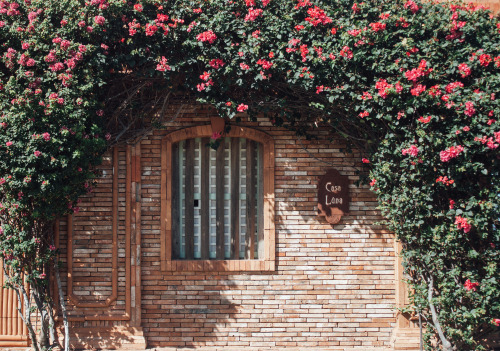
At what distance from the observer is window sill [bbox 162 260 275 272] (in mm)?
7516

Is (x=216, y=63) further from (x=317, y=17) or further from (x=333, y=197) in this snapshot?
(x=333, y=197)

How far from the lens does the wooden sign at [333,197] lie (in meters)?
7.58

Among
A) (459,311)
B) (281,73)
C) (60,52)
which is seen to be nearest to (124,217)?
(60,52)

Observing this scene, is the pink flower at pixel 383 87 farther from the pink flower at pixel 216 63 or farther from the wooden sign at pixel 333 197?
the pink flower at pixel 216 63

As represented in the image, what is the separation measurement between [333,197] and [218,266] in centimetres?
211

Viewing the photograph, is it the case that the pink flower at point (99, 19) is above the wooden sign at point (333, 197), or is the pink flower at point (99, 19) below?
above

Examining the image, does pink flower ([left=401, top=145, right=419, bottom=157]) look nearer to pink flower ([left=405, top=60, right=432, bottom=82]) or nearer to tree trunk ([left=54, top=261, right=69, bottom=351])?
pink flower ([left=405, top=60, right=432, bottom=82])

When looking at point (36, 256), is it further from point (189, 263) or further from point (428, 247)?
point (428, 247)

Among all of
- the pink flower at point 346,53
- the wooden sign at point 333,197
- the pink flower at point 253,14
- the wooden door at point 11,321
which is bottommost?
the wooden door at point 11,321

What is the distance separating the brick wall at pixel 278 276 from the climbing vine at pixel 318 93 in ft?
2.21

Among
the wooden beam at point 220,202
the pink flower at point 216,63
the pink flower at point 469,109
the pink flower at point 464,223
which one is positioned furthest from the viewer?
the wooden beam at point 220,202

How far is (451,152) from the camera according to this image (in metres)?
6.19

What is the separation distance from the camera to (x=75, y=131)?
20.8ft

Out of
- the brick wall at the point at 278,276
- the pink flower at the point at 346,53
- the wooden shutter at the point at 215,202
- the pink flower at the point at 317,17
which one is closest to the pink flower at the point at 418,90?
the pink flower at the point at 346,53
